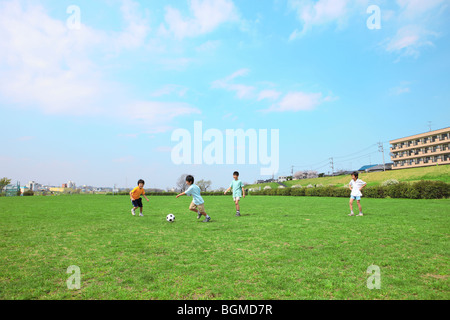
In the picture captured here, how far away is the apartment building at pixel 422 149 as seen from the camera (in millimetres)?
68806

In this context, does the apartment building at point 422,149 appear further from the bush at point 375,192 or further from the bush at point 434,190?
the bush at point 434,190

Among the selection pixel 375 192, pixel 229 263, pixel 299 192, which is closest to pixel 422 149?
pixel 299 192

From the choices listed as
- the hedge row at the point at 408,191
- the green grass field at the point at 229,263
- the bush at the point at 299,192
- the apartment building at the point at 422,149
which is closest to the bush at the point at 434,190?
the hedge row at the point at 408,191

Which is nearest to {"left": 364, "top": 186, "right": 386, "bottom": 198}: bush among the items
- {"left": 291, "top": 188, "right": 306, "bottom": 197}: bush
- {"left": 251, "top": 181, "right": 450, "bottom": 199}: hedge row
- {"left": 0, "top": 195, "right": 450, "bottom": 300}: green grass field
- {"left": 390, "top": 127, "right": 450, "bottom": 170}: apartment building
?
{"left": 251, "top": 181, "right": 450, "bottom": 199}: hedge row

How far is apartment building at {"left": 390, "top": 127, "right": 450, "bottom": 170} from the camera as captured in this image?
6881 cm

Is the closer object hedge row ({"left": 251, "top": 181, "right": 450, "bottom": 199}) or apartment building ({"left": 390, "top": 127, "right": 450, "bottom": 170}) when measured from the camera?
hedge row ({"left": 251, "top": 181, "right": 450, "bottom": 199})

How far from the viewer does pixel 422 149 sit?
75.5 meters

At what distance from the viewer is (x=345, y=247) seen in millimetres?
6496

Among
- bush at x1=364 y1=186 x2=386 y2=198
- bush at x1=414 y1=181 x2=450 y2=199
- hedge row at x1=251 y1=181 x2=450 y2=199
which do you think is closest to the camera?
bush at x1=414 y1=181 x2=450 y2=199

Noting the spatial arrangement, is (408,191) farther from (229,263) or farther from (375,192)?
(229,263)

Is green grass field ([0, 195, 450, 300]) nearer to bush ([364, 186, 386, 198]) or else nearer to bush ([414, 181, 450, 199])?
bush ([414, 181, 450, 199])
